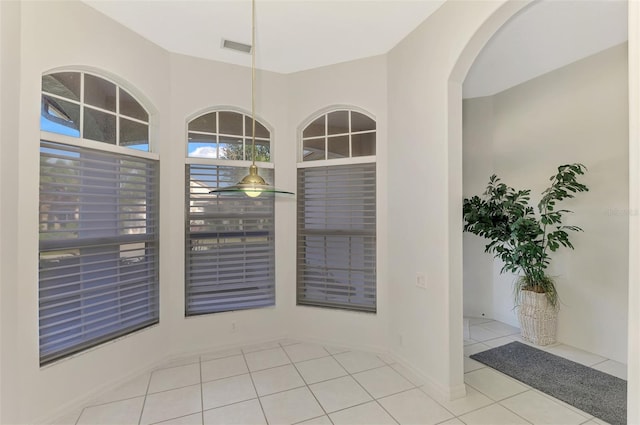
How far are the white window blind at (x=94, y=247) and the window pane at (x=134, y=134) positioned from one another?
147 millimetres

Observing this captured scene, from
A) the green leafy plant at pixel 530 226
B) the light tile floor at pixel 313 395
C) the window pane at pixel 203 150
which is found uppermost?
the window pane at pixel 203 150

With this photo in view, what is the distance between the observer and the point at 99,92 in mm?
2594

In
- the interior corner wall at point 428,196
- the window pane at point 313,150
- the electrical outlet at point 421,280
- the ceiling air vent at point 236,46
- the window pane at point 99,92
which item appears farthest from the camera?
the window pane at point 313,150

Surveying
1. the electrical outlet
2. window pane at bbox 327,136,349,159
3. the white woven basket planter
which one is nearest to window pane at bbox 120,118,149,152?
window pane at bbox 327,136,349,159

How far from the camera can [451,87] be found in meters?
2.41

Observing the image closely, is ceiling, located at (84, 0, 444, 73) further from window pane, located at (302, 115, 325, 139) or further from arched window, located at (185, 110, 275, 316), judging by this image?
arched window, located at (185, 110, 275, 316)

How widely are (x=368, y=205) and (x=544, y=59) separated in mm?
2502

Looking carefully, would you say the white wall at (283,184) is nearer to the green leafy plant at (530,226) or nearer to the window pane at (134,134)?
the window pane at (134,134)

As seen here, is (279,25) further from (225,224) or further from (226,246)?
(226,246)

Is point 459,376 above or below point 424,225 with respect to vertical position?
below

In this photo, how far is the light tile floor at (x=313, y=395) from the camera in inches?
85.9

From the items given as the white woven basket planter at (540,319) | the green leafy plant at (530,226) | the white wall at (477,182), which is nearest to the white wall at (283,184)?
the green leafy plant at (530,226)

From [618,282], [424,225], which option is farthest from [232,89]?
[618,282]

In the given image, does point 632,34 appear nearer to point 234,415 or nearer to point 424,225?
point 424,225
